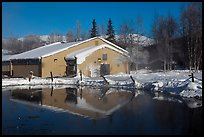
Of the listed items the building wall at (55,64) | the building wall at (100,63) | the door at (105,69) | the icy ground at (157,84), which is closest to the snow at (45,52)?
the building wall at (55,64)

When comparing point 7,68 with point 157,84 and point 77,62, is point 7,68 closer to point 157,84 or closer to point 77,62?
point 77,62

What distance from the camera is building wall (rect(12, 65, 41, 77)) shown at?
45050 millimetres

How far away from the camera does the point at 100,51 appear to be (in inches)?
1769

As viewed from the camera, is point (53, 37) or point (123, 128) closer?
point (123, 128)

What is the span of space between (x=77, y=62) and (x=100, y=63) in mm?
3825

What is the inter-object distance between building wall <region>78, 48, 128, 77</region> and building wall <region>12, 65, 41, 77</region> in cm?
655

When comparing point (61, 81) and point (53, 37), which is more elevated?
point (53, 37)

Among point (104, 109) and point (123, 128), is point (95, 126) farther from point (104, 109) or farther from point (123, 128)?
point (104, 109)

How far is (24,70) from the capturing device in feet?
157

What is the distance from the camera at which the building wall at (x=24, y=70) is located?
45.0 metres

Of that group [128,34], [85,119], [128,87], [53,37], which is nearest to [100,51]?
[128,87]

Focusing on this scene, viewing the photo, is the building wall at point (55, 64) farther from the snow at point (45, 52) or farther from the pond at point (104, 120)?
the pond at point (104, 120)

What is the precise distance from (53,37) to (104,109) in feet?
368

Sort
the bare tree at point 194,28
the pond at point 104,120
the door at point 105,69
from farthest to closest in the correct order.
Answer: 1. the door at point 105,69
2. the bare tree at point 194,28
3. the pond at point 104,120
